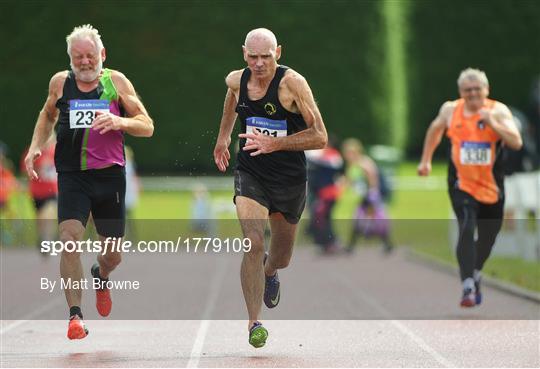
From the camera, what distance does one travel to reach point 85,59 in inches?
381

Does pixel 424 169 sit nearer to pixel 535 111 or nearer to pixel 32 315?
pixel 32 315

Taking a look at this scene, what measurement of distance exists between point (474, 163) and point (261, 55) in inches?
150

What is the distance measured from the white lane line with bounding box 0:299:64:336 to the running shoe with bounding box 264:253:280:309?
2089mm

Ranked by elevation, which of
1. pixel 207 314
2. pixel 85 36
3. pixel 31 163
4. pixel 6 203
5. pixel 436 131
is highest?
pixel 85 36

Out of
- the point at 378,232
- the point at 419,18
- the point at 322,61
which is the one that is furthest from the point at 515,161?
the point at 419,18

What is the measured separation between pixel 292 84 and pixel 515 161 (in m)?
6.14

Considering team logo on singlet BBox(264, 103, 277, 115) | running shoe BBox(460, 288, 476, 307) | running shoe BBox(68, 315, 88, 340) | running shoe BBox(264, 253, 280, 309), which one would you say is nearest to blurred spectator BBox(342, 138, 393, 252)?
running shoe BBox(460, 288, 476, 307)

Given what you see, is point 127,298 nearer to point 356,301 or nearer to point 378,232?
point 356,301

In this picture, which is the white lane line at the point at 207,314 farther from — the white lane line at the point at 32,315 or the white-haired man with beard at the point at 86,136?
the white lane line at the point at 32,315

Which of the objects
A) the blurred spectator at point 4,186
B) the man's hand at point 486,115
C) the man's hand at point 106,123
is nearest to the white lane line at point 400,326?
the man's hand at point 486,115

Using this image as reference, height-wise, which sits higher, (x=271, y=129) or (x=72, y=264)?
(x=271, y=129)

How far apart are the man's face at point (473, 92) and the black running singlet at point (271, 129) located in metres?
2.87

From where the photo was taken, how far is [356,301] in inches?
564

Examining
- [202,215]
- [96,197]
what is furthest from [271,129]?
[202,215]
